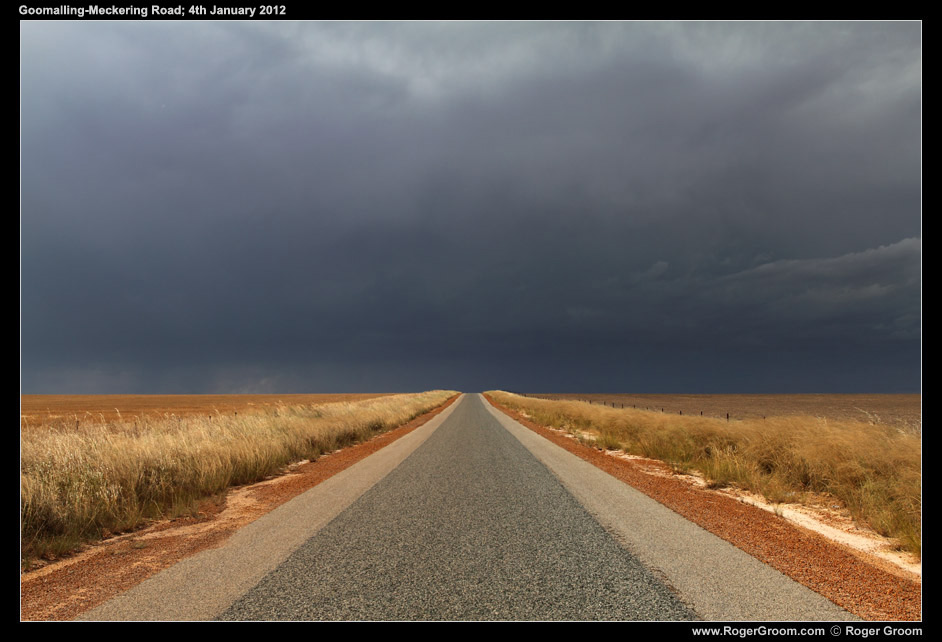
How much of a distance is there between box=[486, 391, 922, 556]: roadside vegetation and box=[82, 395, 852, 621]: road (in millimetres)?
3760

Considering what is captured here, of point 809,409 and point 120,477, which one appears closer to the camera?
point 120,477

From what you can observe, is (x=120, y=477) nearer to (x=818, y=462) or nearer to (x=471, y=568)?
(x=471, y=568)

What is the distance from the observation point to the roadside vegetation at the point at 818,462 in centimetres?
786

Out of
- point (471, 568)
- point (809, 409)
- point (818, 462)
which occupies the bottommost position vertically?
point (809, 409)

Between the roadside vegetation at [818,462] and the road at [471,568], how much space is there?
3.76m

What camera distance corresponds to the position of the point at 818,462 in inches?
412

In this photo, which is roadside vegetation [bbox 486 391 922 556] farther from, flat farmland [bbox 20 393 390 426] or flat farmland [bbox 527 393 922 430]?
flat farmland [bbox 20 393 390 426]

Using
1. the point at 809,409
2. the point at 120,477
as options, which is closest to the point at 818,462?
the point at 120,477

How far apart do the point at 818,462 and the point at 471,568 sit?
9.97m

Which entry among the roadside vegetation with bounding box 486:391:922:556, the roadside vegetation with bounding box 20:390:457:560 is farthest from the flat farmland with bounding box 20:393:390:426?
the roadside vegetation with bounding box 486:391:922:556

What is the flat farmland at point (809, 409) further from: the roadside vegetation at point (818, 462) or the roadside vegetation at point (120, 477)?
the roadside vegetation at point (120, 477)
